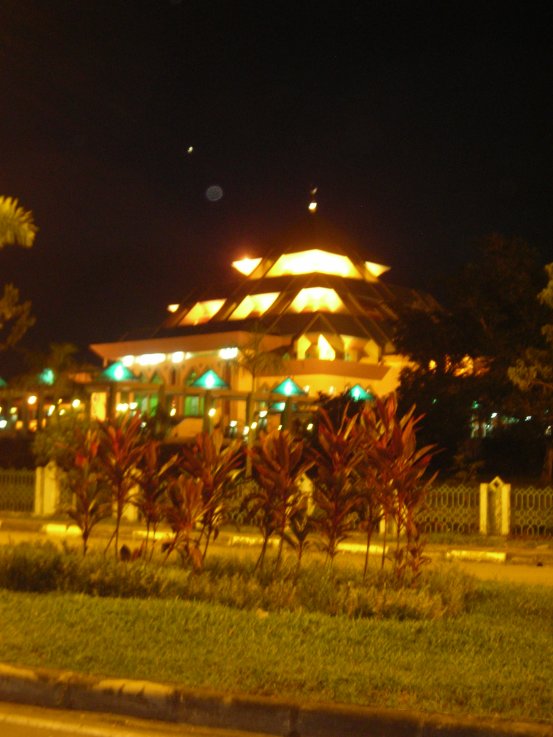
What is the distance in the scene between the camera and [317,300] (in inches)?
2392

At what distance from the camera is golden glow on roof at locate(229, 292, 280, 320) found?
63344mm

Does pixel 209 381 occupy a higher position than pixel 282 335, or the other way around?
pixel 282 335

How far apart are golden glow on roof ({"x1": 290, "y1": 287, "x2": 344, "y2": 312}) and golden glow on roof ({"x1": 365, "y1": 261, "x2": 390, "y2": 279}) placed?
9.31 m

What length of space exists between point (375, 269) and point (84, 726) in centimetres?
6681

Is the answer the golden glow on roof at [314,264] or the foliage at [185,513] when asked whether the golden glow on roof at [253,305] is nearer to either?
the golden glow on roof at [314,264]

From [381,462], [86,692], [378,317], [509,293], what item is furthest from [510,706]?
[378,317]

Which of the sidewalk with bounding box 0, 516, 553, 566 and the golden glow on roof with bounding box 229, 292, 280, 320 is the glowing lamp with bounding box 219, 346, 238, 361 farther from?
the sidewalk with bounding box 0, 516, 553, 566

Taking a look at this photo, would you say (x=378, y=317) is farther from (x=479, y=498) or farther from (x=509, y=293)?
(x=479, y=498)

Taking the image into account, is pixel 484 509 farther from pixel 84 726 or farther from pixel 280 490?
pixel 84 726

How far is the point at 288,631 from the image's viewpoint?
7.88 meters

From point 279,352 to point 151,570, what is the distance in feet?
147

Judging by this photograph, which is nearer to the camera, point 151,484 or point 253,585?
point 253,585

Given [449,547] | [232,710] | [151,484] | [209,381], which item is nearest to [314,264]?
[209,381]

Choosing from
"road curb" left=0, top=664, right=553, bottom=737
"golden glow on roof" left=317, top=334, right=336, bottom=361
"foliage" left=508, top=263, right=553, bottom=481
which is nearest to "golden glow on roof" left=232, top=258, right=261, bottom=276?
"golden glow on roof" left=317, top=334, right=336, bottom=361
